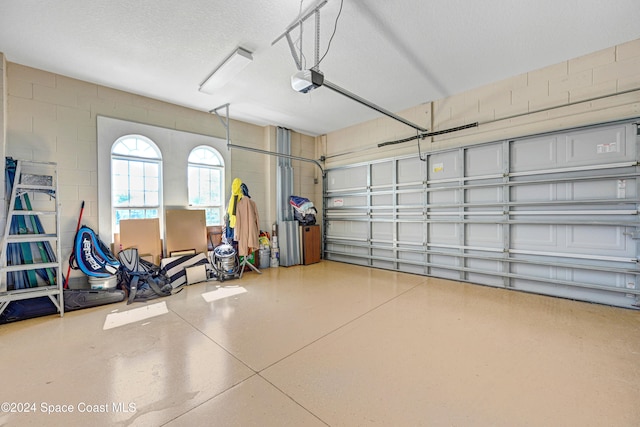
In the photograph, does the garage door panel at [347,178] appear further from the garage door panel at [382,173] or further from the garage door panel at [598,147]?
the garage door panel at [598,147]

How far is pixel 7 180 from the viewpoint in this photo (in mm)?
3260

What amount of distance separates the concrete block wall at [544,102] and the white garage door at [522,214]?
0.18 metres

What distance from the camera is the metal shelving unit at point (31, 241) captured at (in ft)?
9.88

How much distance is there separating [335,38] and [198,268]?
4135mm

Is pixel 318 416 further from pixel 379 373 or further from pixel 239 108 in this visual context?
pixel 239 108

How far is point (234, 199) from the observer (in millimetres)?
5145

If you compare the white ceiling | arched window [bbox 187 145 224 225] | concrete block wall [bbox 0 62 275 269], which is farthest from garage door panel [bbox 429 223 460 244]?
concrete block wall [bbox 0 62 275 269]

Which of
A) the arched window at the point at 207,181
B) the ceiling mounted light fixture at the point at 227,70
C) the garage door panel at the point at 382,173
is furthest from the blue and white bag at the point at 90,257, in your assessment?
the garage door panel at the point at 382,173

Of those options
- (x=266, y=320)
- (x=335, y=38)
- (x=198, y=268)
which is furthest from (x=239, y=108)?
(x=266, y=320)

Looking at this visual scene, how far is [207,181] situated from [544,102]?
18.8 feet

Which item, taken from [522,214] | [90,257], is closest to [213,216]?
[90,257]

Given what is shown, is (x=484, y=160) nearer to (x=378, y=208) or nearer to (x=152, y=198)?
(x=378, y=208)

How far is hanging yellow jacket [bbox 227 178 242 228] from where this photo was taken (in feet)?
16.6

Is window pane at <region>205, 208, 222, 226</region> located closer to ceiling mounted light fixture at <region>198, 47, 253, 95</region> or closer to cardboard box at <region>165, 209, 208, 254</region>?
cardboard box at <region>165, 209, 208, 254</region>
